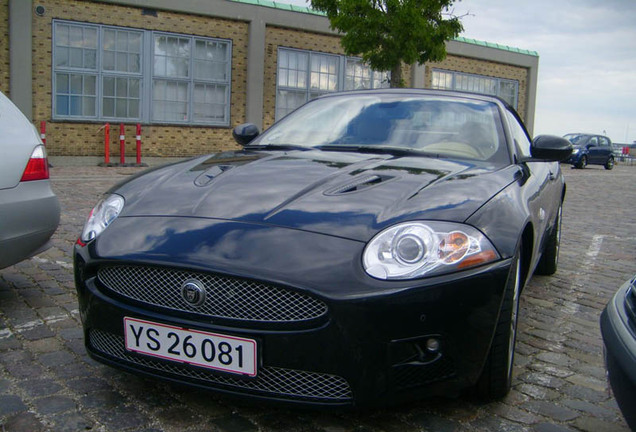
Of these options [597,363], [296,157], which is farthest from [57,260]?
[597,363]

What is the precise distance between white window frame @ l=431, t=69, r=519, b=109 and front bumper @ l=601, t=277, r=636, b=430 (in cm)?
2320

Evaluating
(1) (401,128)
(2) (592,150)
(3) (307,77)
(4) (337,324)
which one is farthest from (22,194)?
(2) (592,150)

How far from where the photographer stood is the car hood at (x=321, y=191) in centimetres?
233

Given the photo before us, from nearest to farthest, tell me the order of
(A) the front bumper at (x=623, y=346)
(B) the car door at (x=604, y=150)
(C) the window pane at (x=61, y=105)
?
(A) the front bumper at (x=623, y=346), (C) the window pane at (x=61, y=105), (B) the car door at (x=604, y=150)

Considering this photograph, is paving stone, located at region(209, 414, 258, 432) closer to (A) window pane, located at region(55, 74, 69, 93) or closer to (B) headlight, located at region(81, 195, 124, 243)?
(B) headlight, located at region(81, 195, 124, 243)

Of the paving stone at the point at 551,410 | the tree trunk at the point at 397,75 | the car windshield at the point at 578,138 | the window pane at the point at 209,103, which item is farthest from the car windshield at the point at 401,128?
the car windshield at the point at 578,138

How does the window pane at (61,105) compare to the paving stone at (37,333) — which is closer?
the paving stone at (37,333)

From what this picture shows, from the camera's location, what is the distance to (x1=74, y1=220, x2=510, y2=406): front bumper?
207 cm

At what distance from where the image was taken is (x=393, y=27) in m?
17.3

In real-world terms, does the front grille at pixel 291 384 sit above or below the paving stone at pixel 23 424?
above

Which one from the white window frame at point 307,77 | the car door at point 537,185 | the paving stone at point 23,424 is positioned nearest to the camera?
the paving stone at point 23,424

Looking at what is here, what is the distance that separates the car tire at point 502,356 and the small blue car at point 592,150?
27.4 metres

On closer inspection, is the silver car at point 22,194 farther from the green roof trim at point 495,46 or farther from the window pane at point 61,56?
the green roof trim at point 495,46

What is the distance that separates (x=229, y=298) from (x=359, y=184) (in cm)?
79
